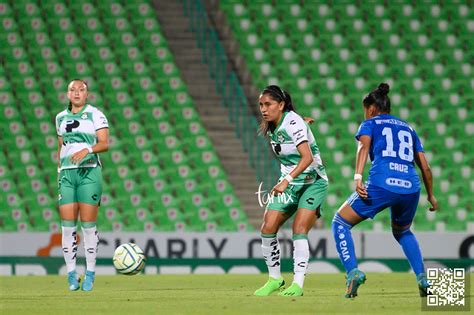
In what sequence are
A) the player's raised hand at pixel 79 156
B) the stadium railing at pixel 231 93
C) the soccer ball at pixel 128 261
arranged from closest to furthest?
the player's raised hand at pixel 79 156 < the soccer ball at pixel 128 261 < the stadium railing at pixel 231 93

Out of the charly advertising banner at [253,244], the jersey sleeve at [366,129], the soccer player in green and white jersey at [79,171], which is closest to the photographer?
the jersey sleeve at [366,129]

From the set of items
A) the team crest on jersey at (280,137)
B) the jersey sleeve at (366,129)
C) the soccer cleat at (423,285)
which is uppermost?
the jersey sleeve at (366,129)

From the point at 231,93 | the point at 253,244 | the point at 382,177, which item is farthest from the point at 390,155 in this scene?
the point at 231,93

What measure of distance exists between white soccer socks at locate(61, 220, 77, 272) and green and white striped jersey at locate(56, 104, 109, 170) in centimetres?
54

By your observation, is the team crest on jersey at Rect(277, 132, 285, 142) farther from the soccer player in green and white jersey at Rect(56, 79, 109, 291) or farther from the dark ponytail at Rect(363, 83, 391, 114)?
the soccer player in green and white jersey at Rect(56, 79, 109, 291)

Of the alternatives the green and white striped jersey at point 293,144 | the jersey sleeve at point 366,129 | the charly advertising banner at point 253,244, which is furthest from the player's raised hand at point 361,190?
the charly advertising banner at point 253,244

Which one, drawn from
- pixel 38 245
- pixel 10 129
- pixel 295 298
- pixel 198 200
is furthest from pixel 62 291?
pixel 10 129

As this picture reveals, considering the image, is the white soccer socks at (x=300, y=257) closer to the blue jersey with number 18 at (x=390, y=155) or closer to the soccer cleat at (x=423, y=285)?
the blue jersey with number 18 at (x=390, y=155)

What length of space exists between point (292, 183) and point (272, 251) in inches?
24.1

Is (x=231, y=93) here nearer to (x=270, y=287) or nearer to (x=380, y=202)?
(x=270, y=287)

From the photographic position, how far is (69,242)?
10430mm

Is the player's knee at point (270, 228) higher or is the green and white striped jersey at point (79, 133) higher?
the green and white striped jersey at point (79, 133)

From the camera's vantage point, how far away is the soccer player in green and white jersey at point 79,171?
1033cm

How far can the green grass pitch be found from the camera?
8109 millimetres
